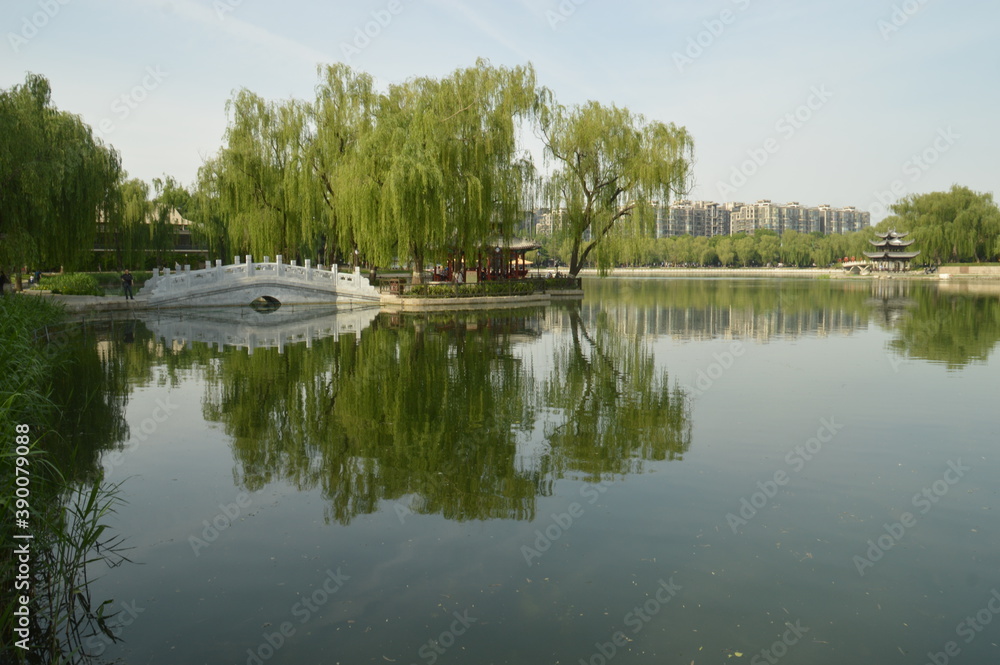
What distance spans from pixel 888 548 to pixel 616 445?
121 inches

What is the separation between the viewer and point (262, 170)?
1225 inches

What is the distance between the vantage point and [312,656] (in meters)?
3.82

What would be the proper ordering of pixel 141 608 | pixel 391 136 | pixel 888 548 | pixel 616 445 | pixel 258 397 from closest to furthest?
pixel 141 608
pixel 888 548
pixel 616 445
pixel 258 397
pixel 391 136

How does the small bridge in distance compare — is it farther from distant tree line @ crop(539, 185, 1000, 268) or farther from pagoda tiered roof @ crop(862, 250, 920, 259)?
pagoda tiered roof @ crop(862, 250, 920, 259)

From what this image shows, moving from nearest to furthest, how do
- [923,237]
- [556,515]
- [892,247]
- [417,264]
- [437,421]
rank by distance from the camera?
[556,515] < [437,421] < [417,264] < [923,237] < [892,247]

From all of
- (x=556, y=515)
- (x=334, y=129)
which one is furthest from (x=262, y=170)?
(x=556, y=515)

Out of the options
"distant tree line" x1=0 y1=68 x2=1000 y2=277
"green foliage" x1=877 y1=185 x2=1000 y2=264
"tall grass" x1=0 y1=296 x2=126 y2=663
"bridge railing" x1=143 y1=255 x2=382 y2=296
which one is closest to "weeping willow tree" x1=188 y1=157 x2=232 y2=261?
"distant tree line" x1=0 y1=68 x2=1000 y2=277

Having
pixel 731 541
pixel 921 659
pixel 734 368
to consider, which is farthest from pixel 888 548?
pixel 734 368

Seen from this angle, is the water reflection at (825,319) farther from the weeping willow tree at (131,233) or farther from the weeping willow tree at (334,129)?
the weeping willow tree at (131,233)

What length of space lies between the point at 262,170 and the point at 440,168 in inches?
374

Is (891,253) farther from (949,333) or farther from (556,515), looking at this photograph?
(556,515)

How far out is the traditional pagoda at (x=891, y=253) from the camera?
67.8m

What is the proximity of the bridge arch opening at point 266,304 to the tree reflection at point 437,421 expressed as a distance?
47.8 ft

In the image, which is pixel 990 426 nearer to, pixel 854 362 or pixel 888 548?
pixel 888 548
